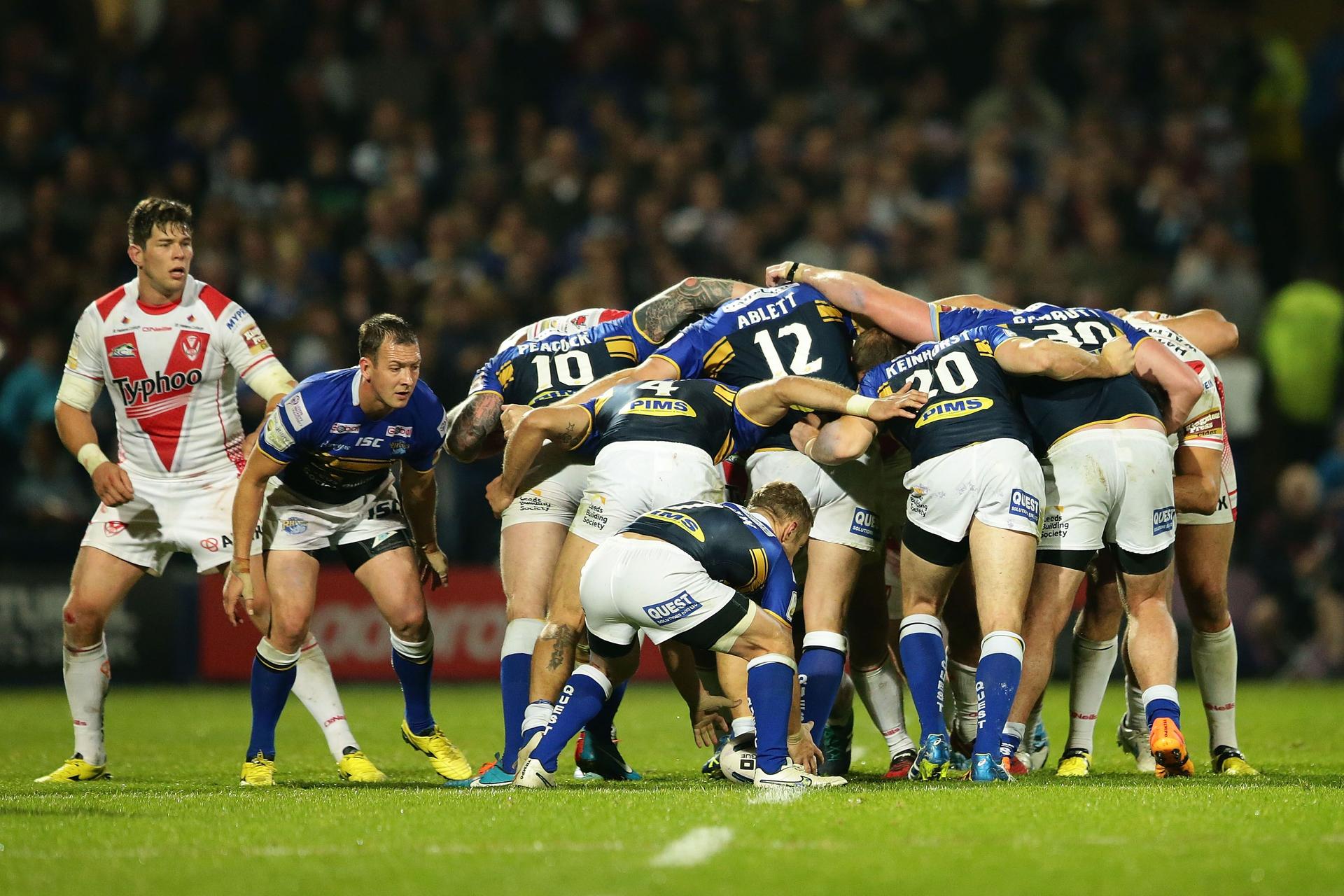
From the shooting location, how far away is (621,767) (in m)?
8.02

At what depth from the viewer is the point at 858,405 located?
764 centimetres

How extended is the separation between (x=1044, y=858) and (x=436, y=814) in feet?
7.48

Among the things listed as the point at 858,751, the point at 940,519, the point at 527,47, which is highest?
the point at 527,47

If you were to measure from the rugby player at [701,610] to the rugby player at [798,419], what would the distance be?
2.18ft

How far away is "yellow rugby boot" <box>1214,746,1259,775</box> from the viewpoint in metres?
7.80

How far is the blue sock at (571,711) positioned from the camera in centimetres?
693

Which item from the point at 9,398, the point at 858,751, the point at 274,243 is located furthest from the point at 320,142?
the point at 858,751

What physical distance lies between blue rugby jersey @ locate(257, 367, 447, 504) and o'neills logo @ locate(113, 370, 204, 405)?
0.79 meters

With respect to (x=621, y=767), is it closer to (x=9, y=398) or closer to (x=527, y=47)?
(x=9, y=398)

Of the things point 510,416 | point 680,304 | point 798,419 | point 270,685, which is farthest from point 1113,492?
point 270,685

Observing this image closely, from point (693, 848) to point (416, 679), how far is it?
131 inches

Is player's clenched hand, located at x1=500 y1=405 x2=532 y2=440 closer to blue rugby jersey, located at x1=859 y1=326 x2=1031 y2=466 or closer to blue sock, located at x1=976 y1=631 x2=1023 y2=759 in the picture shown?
blue rugby jersey, located at x1=859 y1=326 x2=1031 y2=466

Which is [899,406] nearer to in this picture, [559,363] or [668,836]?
[559,363]

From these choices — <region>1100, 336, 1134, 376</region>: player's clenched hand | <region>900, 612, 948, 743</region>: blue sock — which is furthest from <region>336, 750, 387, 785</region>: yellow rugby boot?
<region>1100, 336, 1134, 376</region>: player's clenched hand
